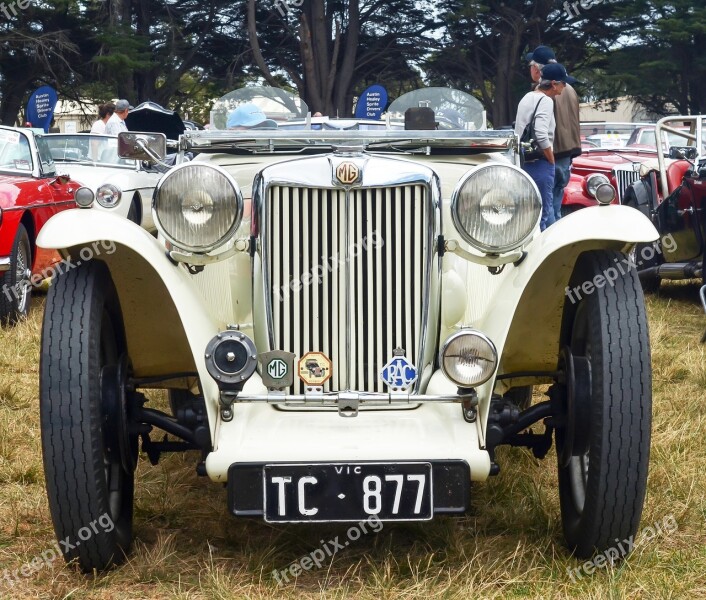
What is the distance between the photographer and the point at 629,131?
59.2 feet

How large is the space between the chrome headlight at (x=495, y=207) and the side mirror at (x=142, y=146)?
1.33 metres

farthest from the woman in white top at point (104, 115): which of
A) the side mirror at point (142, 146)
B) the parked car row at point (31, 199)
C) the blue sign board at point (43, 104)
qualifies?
the side mirror at point (142, 146)

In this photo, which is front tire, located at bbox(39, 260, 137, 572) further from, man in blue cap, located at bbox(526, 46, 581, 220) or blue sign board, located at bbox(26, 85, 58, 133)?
blue sign board, located at bbox(26, 85, 58, 133)

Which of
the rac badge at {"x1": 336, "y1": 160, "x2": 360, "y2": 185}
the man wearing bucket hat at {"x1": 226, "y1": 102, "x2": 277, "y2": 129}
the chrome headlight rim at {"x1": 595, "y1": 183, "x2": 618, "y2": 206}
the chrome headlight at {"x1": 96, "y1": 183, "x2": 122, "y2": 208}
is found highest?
the man wearing bucket hat at {"x1": 226, "y1": 102, "x2": 277, "y2": 129}

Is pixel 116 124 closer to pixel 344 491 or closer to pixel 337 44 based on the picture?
pixel 344 491

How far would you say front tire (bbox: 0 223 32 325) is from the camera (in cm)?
703

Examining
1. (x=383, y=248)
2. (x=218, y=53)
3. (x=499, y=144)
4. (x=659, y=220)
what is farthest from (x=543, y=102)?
(x=218, y=53)

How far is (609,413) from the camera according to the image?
9.41 ft

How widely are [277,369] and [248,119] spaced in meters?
1.72

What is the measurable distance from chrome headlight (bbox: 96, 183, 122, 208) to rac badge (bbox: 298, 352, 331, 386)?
1.10 meters

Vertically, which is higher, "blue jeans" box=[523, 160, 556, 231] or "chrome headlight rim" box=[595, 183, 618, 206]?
"chrome headlight rim" box=[595, 183, 618, 206]

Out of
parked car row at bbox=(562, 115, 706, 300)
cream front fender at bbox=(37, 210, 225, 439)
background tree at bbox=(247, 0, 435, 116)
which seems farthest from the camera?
background tree at bbox=(247, 0, 435, 116)

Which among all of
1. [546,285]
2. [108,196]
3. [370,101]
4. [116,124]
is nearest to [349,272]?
[546,285]

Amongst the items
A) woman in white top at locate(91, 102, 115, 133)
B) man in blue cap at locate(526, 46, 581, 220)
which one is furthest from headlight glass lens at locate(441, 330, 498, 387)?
woman in white top at locate(91, 102, 115, 133)
